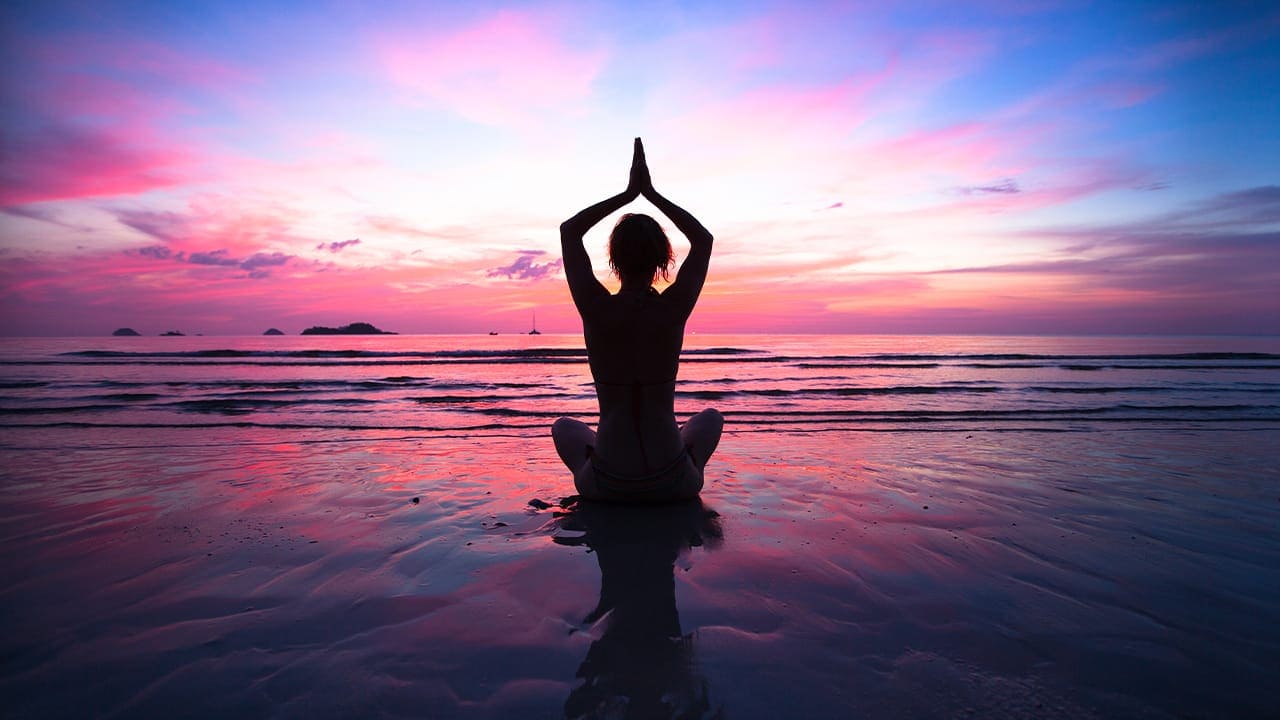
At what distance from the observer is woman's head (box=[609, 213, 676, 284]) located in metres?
3.63

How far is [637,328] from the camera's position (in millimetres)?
3570

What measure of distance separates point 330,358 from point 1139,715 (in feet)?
106

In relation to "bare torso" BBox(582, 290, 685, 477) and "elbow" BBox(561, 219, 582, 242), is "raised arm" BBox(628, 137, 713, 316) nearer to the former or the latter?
"bare torso" BBox(582, 290, 685, 477)

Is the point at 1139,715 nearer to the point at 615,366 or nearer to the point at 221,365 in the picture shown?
the point at 615,366

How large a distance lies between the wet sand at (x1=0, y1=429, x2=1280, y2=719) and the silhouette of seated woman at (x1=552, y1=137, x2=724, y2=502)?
45 cm

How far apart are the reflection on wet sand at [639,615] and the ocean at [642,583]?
1 centimetres

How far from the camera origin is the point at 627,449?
3.96m

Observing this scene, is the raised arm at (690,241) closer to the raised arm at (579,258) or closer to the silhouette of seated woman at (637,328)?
the silhouette of seated woman at (637,328)

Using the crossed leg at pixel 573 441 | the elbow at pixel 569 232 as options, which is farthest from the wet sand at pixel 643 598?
the elbow at pixel 569 232

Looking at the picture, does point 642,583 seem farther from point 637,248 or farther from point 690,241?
point 690,241

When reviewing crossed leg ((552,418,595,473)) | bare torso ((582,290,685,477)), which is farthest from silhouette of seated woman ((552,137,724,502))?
crossed leg ((552,418,595,473))

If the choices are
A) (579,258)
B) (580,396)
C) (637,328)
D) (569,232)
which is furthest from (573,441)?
(580,396)

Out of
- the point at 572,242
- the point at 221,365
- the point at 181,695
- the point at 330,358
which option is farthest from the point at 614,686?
the point at 330,358

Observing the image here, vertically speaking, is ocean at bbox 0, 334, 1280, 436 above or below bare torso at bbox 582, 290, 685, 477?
below
